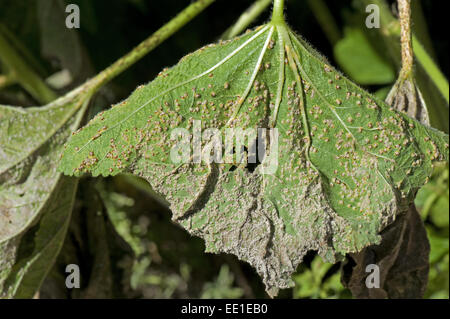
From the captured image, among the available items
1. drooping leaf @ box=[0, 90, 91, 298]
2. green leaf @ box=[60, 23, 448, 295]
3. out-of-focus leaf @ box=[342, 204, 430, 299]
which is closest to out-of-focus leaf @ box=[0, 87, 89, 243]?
drooping leaf @ box=[0, 90, 91, 298]

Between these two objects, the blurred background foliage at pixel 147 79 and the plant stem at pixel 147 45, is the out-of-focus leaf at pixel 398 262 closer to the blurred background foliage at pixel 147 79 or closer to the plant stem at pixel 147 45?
the blurred background foliage at pixel 147 79

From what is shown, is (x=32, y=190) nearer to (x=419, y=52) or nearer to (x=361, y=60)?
(x=419, y=52)

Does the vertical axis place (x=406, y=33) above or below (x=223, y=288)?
above

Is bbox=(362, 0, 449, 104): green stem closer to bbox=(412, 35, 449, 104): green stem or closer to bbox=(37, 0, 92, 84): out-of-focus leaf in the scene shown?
bbox=(412, 35, 449, 104): green stem

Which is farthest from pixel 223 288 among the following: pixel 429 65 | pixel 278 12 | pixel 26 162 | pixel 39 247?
pixel 278 12

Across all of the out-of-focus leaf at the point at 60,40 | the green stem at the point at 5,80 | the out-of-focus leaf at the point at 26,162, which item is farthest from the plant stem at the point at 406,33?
the green stem at the point at 5,80

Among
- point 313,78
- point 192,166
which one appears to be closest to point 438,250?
point 313,78

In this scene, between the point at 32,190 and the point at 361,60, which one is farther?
the point at 361,60
